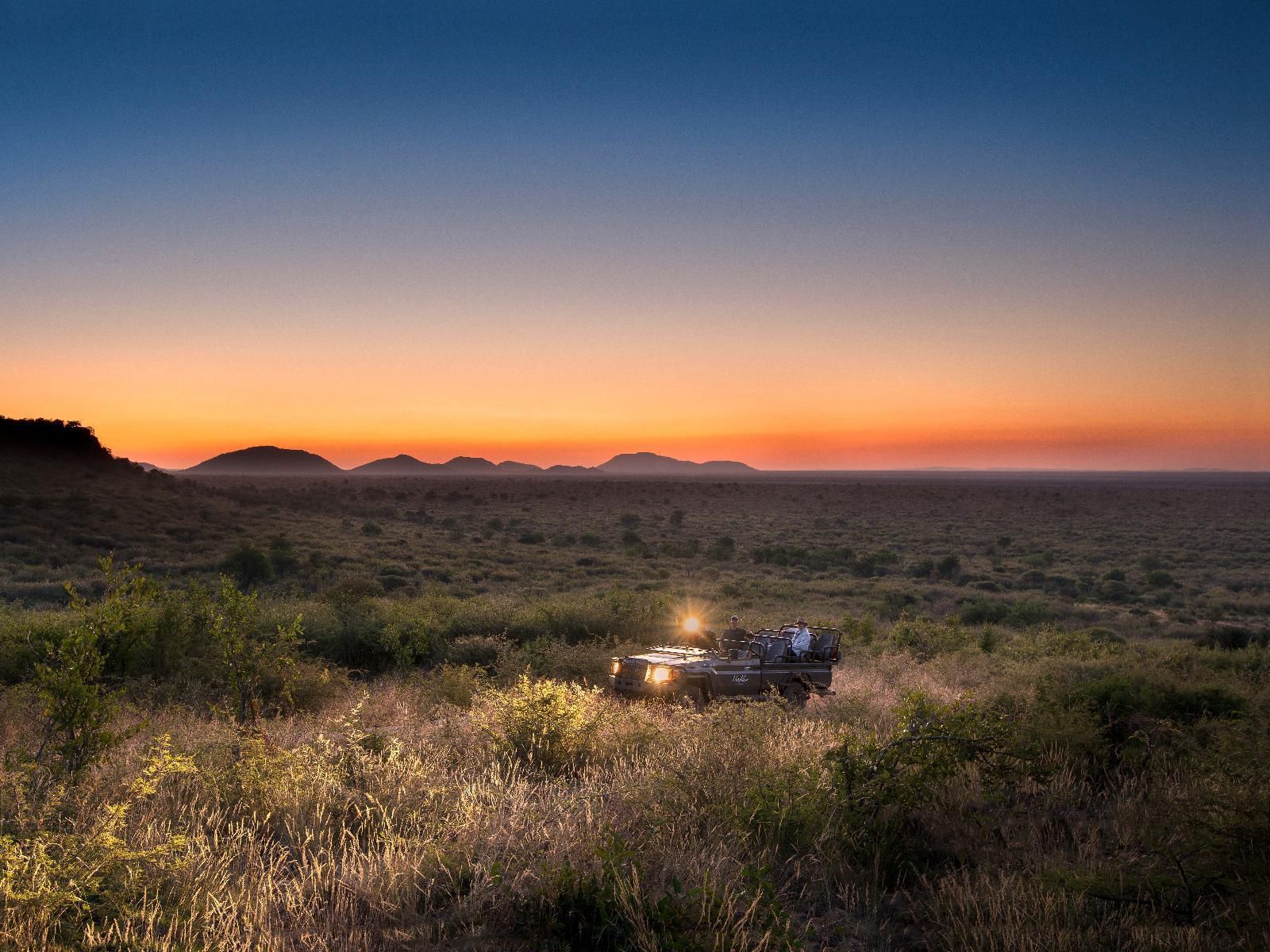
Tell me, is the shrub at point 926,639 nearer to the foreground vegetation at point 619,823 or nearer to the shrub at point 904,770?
the foreground vegetation at point 619,823

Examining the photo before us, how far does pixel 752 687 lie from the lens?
11.8m

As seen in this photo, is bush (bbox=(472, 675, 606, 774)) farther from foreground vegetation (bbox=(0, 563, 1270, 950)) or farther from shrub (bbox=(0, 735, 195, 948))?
shrub (bbox=(0, 735, 195, 948))

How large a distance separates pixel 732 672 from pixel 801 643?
1.60 meters

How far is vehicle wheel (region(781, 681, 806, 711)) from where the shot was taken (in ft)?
39.4

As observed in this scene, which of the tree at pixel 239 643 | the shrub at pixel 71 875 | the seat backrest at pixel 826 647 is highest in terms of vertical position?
the tree at pixel 239 643

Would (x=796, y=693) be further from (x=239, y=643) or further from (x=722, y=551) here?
(x=722, y=551)

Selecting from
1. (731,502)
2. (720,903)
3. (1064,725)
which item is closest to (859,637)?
(1064,725)

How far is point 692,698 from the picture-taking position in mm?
11219

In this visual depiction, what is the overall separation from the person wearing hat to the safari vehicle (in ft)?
0.25

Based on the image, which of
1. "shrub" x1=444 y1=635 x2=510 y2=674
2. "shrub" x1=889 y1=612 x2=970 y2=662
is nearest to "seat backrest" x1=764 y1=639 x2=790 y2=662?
"shrub" x1=444 y1=635 x2=510 y2=674

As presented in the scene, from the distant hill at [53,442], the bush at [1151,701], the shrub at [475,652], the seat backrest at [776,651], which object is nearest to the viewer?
the bush at [1151,701]

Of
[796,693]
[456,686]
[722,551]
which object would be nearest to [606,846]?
[796,693]

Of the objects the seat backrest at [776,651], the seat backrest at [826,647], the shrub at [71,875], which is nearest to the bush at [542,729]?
the shrub at [71,875]

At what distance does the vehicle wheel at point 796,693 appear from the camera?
1200cm
